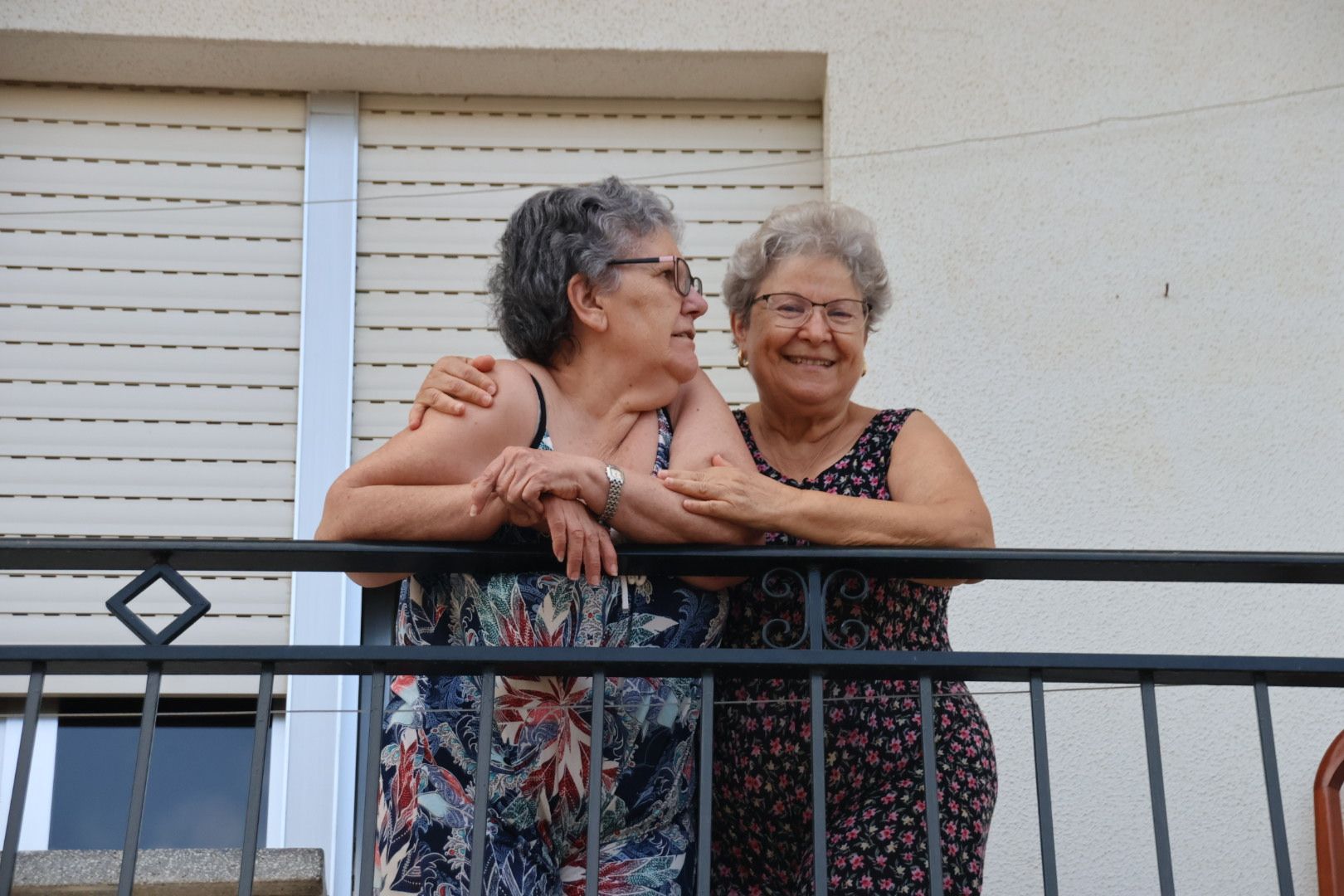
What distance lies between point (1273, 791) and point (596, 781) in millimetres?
1160

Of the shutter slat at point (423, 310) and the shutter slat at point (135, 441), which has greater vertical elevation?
the shutter slat at point (423, 310)

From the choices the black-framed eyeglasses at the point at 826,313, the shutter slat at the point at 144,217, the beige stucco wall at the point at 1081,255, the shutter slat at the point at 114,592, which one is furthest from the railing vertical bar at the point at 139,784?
the shutter slat at the point at 144,217

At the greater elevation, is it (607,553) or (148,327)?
(148,327)

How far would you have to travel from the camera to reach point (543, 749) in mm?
3191

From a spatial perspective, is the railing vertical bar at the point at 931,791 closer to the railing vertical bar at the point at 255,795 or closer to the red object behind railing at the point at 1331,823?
the railing vertical bar at the point at 255,795

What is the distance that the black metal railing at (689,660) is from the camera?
2.97m

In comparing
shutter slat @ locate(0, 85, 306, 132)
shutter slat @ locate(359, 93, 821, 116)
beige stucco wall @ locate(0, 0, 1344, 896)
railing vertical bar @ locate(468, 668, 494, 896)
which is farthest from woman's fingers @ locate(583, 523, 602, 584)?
shutter slat @ locate(0, 85, 306, 132)

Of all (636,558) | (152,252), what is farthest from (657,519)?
(152,252)

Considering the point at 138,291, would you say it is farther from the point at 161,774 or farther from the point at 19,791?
the point at 19,791

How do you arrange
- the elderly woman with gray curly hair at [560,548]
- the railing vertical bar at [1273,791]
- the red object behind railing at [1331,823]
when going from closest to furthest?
the railing vertical bar at [1273,791] < the elderly woman with gray curly hair at [560,548] < the red object behind railing at [1331,823]

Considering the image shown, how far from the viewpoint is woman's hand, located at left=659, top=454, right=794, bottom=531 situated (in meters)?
3.14

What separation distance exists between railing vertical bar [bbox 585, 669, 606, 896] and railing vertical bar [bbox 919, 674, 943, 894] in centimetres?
55

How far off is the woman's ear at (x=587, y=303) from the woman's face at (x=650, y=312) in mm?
19

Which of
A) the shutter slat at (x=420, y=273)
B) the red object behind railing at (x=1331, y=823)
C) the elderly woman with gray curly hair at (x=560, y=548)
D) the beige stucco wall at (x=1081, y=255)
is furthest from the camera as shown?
the shutter slat at (x=420, y=273)
